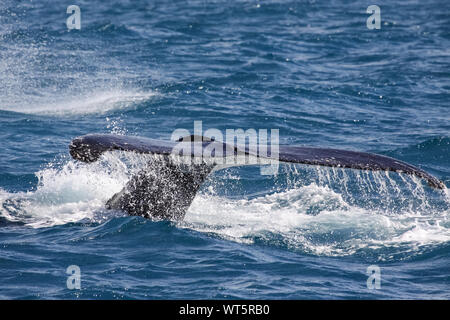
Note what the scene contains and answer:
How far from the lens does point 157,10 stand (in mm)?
26953

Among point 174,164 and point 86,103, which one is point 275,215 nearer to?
point 174,164

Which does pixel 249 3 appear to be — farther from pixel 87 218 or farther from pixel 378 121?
pixel 87 218

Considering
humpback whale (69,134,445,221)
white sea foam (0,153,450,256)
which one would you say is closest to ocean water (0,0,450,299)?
white sea foam (0,153,450,256)

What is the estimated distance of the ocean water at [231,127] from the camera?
8016mm

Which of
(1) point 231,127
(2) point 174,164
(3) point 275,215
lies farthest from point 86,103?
(2) point 174,164

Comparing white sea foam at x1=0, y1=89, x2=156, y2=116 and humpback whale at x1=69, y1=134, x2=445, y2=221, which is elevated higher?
white sea foam at x1=0, y1=89, x2=156, y2=116

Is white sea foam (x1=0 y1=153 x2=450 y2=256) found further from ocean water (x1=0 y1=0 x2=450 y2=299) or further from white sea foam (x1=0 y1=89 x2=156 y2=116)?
white sea foam (x1=0 y1=89 x2=156 y2=116)

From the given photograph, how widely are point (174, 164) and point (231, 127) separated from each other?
6416mm

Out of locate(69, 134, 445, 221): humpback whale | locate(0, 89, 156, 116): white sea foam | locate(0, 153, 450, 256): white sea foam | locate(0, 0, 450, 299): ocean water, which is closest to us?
locate(69, 134, 445, 221): humpback whale

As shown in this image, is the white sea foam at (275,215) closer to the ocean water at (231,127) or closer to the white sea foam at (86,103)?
the ocean water at (231,127)

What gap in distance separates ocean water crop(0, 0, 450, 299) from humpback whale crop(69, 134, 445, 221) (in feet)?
0.83

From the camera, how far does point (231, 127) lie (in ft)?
49.1

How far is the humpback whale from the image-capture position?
718cm
